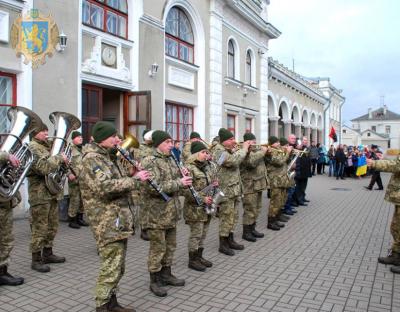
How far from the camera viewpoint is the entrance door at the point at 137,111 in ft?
36.0

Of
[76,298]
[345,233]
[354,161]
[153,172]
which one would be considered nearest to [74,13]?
[153,172]

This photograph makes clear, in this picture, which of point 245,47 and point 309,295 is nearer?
point 309,295

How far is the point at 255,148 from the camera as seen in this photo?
7453mm

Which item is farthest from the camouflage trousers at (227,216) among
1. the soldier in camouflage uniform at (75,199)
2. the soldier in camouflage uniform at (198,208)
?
the soldier in camouflage uniform at (75,199)

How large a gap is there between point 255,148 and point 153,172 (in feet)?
11.1

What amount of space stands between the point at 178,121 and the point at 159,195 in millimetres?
9376

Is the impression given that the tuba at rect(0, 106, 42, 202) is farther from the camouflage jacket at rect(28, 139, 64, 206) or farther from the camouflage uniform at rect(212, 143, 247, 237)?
the camouflage uniform at rect(212, 143, 247, 237)

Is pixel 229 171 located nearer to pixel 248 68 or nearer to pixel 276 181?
pixel 276 181

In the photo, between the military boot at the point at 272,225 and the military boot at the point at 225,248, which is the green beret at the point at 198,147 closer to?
the military boot at the point at 225,248

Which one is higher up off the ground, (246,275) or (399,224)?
(399,224)

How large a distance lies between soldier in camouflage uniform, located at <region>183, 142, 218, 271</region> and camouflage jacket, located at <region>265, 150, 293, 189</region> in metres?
2.96

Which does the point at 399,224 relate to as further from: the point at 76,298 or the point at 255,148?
the point at 76,298

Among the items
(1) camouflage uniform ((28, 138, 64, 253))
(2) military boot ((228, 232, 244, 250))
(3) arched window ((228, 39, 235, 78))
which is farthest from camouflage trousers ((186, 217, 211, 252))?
(3) arched window ((228, 39, 235, 78))

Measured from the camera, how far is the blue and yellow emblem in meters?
8.00
